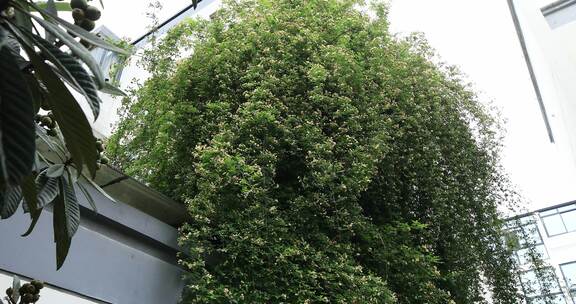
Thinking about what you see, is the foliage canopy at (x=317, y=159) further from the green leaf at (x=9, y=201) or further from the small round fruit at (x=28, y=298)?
the green leaf at (x=9, y=201)

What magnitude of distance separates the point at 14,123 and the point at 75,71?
23 centimetres

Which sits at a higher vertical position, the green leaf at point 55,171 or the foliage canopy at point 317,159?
the foliage canopy at point 317,159

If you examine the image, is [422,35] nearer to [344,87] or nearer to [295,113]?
[344,87]

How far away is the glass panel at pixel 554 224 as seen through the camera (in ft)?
33.2

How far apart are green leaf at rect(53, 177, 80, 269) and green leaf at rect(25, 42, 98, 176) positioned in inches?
13.0

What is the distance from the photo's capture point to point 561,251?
405 inches

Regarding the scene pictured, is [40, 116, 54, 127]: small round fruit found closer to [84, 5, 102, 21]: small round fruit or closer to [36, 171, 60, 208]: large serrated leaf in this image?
[36, 171, 60, 208]: large serrated leaf

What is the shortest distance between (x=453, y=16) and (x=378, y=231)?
4995 mm

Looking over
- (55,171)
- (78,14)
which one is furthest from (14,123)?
(55,171)

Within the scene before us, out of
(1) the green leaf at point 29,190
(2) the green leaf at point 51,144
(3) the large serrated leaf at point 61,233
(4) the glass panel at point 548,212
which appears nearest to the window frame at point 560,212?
(4) the glass panel at point 548,212

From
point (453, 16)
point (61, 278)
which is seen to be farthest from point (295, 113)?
point (453, 16)

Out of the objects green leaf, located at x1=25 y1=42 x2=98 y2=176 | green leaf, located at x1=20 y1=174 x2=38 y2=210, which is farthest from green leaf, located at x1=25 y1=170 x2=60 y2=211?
green leaf, located at x1=25 y1=42 x2=98 y2=176

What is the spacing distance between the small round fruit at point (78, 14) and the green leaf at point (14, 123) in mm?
488

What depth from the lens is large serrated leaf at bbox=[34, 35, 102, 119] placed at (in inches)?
34.0
